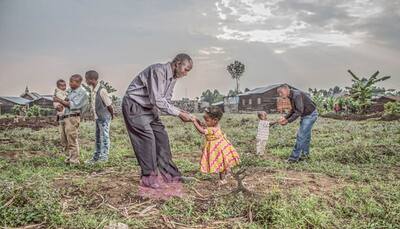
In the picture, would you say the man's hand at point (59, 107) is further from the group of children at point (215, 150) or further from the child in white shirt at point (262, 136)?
the child in white shirt at point (262, 136)

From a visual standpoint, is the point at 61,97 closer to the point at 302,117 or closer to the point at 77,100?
the point at 77,100

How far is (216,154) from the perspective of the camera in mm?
4574

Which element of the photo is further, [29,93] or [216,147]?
[29,93]

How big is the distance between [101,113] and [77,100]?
0.47 meters

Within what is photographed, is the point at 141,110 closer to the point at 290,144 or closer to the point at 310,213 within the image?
the point at 310,213

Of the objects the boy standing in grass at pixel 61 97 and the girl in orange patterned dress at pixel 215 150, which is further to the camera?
the boy standing in grass at pixel 61 97

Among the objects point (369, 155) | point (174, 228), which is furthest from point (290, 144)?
point (174, 228)

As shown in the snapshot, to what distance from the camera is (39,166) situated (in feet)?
19.6

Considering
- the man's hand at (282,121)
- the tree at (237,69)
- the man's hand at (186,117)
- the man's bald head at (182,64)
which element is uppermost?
the tree at (237,69)

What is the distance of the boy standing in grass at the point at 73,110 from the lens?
6039mm

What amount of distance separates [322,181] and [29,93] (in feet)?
228

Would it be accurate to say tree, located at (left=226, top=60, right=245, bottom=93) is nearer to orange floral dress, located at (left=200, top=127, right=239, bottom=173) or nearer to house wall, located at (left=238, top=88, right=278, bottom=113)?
house wall, located at (left=238, top=88, right=278, bottom=113)

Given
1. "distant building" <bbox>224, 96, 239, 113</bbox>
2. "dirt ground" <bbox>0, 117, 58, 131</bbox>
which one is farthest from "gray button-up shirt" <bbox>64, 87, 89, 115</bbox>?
"distant building" <bbox>224, 96, 239, 113</bbox>

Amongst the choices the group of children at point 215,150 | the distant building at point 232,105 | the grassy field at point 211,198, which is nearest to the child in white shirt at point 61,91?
the grassy field at point 211,198
